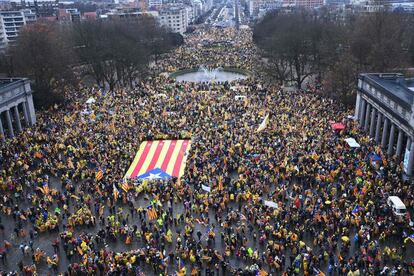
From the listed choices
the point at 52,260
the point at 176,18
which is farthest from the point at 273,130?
the point at 176,18

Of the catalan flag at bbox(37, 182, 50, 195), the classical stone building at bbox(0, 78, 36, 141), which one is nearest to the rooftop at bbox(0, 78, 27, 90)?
the classical stone building at bbox(0, 78, 36, 141)

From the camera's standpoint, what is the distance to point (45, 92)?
51.9 metres

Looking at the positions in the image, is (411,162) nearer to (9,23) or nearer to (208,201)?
(208,201)

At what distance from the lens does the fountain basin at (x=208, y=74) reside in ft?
243

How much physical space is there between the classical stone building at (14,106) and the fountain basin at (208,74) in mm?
32179

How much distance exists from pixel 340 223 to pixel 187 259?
31.4 feet

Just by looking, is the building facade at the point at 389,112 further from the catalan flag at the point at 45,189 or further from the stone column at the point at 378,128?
the catalan flag at the point at 45,189

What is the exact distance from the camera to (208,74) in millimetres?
76750

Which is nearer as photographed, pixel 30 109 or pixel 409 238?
pixel 409 238

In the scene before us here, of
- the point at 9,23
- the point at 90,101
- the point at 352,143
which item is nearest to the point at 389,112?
the point at 352,143

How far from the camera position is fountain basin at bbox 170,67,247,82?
243ft

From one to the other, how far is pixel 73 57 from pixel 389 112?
56.9 meters

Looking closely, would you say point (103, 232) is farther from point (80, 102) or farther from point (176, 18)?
point (176, 18)

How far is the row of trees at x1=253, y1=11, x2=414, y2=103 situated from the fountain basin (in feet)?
27.7
